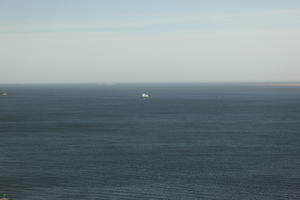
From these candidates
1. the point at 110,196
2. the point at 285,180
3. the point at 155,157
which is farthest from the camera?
the point at 155,157

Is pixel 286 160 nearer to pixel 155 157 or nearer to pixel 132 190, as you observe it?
pixel 155 157

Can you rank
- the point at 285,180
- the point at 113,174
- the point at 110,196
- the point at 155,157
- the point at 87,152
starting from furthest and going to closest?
the point at 87,152, the point at 155,157, the point at 113,174, the point at 285,180, the point at 110,196

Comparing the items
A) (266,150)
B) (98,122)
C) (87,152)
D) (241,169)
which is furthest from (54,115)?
(241,169)

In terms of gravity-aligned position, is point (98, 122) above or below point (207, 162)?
above

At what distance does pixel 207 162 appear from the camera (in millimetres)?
88438

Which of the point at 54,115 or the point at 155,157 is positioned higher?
the point at 54,115

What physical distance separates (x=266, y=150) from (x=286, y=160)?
39.3 feet

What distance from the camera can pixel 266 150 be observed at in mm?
101438

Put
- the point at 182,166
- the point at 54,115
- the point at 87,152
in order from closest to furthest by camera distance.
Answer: the point at 182,166, the point at 87,152, the point at 54,115

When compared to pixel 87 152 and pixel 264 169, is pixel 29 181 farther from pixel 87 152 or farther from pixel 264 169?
pixel 264 169

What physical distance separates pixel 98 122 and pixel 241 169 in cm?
9135

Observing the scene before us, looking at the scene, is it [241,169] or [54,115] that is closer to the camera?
[241,169]

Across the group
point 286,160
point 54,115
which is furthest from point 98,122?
point 286,160

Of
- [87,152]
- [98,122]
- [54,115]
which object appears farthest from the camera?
[54,115]
